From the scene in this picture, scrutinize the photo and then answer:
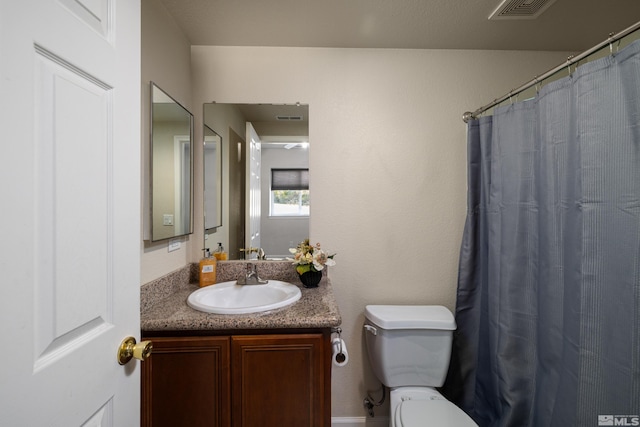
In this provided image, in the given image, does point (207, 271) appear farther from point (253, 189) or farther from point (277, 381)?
point (277, 381)

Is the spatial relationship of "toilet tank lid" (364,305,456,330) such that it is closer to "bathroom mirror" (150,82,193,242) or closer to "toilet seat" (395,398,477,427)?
"toilet seat" (395,398,477,427)

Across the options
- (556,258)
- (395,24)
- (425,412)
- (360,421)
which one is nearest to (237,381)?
(425,412)

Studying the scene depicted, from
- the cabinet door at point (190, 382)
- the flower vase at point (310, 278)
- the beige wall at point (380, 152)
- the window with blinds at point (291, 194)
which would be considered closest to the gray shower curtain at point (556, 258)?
the beige wall at point (380, 152)

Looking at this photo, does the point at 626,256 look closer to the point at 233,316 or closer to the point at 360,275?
the point at 360,275

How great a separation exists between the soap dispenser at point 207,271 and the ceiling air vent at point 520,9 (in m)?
1.97

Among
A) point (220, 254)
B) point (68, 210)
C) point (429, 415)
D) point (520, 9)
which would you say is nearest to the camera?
point (68, 210)

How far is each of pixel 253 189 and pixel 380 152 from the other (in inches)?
32.6

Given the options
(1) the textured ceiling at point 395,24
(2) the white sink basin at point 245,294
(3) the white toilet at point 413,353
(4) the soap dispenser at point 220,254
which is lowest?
(3) the white toilet at point 413,353

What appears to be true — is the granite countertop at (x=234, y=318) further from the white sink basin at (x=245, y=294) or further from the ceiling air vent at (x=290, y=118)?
the ceiling air vent at (x=290, y=118)

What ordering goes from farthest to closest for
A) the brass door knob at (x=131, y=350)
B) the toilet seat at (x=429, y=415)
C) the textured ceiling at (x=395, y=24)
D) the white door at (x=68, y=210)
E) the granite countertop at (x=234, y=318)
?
the textured ceiling at (x=395, y=24) < the toilet seat at (x=429, y=415) < the granite countertop at (x=234, y=318) < the brass door knob at (x=131, y=350) < the white door at (x=68, y=210)

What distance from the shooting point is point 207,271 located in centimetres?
154

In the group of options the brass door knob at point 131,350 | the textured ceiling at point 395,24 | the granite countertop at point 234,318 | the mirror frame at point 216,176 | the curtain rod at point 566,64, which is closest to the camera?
the brass door knob at point 131,350

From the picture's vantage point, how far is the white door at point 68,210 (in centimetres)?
44

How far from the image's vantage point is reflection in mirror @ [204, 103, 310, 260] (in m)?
1.71
